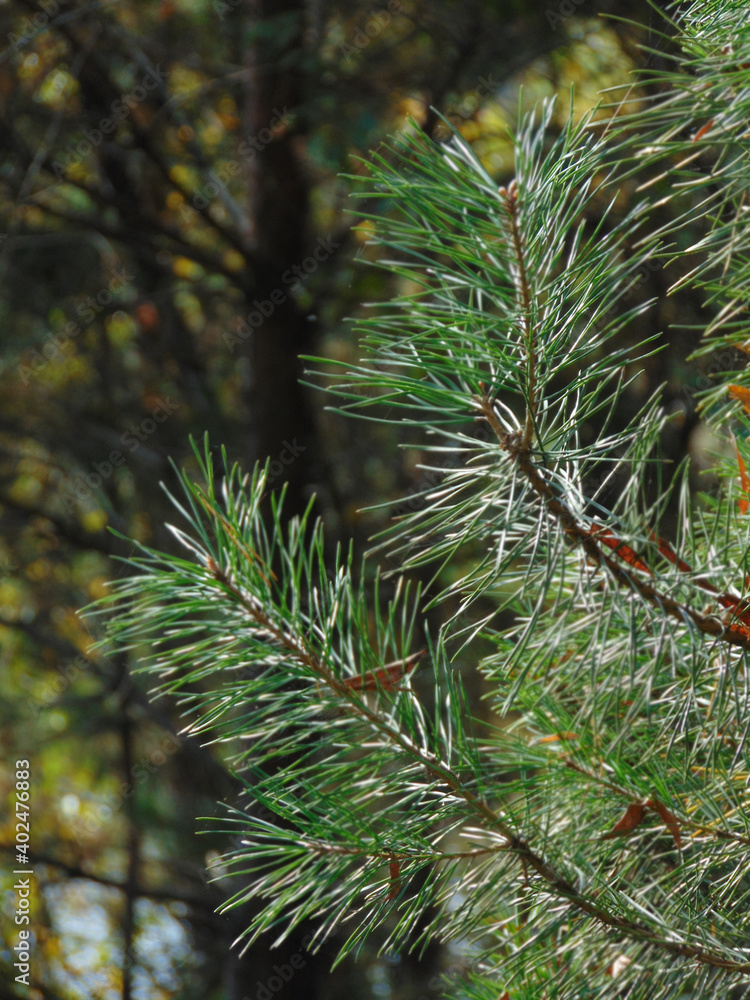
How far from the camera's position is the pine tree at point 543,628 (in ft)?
1.46

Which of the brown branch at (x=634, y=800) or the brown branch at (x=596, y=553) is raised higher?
the brown branch at (x=596, y=553)

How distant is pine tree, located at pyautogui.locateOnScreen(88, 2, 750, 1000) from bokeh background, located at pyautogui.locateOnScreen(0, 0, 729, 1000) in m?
1.04

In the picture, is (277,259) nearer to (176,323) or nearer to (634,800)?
(176,323)

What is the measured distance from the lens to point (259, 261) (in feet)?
6.47

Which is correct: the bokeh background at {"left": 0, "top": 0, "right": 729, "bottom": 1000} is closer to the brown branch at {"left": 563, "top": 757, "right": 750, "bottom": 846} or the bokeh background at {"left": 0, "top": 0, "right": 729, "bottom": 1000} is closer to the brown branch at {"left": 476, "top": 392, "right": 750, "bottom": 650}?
the brown branch at {"left": 563, "top": 757, "right": 750, "bottom": 846}

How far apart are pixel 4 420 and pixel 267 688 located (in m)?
2.31

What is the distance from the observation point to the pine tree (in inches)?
17.5

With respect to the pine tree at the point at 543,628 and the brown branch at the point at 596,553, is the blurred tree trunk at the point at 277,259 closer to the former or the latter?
the pine tree at the point at 543,628

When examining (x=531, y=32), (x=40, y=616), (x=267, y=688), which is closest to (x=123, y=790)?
(x=40, y=616)

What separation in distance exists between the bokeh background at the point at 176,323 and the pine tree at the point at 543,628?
1044 mm

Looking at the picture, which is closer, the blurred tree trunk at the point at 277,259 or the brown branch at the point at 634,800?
the brown branch at the point at 634,800

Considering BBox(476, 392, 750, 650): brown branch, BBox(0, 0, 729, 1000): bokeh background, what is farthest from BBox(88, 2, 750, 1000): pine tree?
BBox(0, 0, 729, 1000): bokeh background

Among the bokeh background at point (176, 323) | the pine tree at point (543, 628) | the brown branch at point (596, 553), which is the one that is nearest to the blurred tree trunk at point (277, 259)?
the bokeh background at point (176, 323)

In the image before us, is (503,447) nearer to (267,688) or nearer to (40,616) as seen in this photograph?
(267,688)
